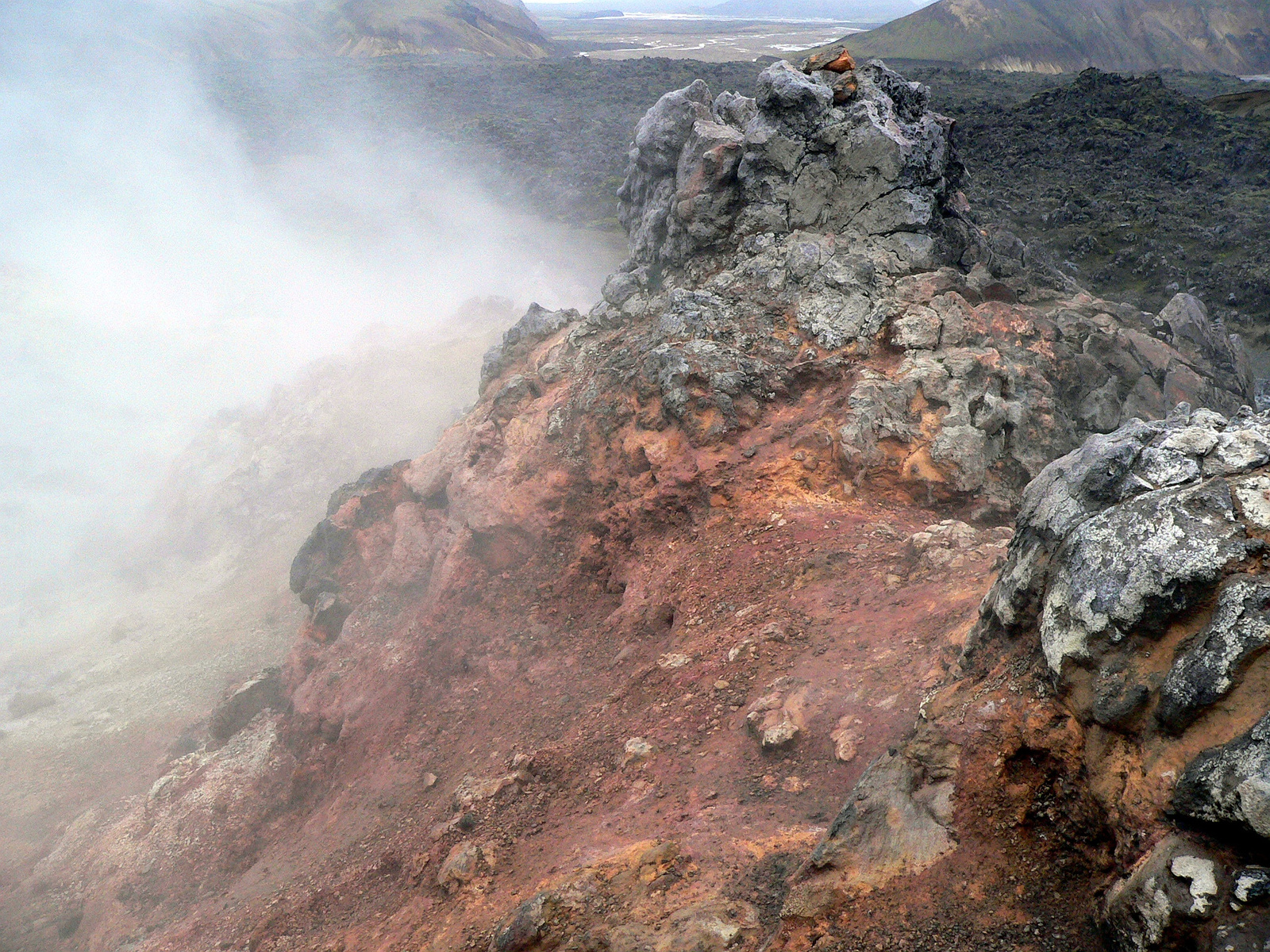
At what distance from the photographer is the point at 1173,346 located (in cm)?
1243

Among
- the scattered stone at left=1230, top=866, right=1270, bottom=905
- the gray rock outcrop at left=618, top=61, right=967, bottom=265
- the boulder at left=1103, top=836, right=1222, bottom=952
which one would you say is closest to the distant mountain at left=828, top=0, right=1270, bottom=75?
the gray rock outcrop at left=618, top=61, right=967, bottom=265

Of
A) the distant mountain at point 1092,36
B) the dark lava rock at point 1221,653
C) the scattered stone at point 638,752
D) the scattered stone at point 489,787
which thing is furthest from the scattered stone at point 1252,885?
the distant mountain at point 1092,36

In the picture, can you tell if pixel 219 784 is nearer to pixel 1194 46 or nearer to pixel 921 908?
pixel 921 908

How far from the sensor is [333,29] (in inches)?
3164

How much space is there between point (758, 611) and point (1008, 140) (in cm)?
4331

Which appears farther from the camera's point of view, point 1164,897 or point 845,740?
A: point 845,740

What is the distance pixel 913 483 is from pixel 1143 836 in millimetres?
6520

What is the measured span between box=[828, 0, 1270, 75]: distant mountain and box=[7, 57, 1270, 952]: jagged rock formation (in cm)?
7496

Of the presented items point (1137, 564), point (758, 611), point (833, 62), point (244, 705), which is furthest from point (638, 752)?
point (833, 62)

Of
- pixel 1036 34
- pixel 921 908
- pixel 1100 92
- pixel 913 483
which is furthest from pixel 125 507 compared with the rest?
pixel 1036 34

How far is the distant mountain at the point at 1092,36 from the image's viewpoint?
7338 cm

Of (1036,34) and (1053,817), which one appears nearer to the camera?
(1053,817)

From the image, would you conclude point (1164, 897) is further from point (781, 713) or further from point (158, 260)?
point (158, 260)

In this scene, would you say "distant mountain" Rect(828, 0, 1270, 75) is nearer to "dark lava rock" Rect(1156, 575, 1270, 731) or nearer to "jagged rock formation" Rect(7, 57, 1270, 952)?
"jagged rock formation" Rect(7, 57, 1270, 952)
